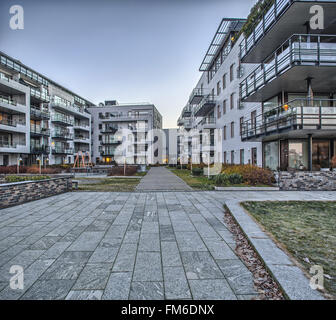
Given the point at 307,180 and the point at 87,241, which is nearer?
the point at 87,241

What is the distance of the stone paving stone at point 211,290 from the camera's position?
2139mm

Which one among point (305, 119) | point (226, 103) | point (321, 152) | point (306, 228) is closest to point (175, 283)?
point (306, 228)

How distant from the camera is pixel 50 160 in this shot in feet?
103

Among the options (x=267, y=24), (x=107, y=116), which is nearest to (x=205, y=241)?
(x=267, y=24)

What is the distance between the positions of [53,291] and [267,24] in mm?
15991

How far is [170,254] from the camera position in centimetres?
317

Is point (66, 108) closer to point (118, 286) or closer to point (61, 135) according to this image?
point (61, 135)

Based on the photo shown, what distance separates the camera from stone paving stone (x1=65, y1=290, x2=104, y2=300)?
2.12 m

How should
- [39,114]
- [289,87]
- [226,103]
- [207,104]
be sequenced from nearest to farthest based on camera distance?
[289,87] → [226,103] → [207,104] → [39,114]

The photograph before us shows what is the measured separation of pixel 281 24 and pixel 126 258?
48.1 ft

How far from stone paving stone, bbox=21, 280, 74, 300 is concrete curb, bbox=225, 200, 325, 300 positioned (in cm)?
257

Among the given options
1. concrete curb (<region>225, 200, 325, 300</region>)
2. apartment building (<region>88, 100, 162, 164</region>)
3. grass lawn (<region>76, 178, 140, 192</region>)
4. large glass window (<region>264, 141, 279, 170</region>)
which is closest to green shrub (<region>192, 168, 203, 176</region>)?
large glass window (<region>264, 141, 279, 170</region>)

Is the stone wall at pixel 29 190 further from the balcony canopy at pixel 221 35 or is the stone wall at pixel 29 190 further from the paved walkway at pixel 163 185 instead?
the balcony canopy at pixel 221 35

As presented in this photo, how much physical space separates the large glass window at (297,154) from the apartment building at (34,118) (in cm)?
2230
